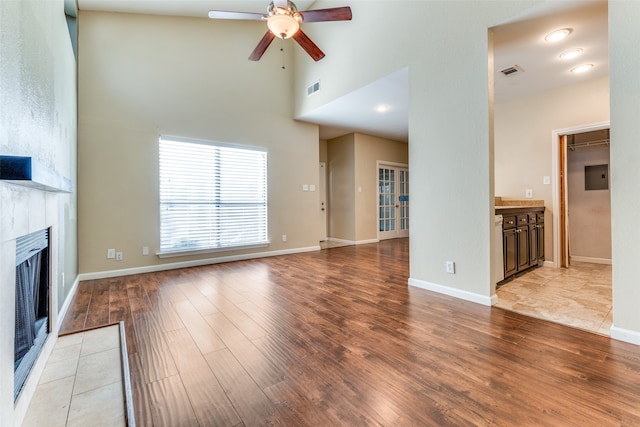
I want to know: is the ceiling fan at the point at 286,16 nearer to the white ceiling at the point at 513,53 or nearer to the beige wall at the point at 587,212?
the white ceiling at the point at 513,53

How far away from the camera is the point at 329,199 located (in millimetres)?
7246

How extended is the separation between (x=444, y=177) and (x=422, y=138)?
1.70 ft

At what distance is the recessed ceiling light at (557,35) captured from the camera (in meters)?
2.56

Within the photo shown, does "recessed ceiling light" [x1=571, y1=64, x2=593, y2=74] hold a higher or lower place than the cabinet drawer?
higher

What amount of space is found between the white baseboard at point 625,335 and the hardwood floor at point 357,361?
0.07 metres

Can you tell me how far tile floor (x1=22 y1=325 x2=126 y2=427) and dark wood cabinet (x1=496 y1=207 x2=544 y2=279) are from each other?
3.54 metres

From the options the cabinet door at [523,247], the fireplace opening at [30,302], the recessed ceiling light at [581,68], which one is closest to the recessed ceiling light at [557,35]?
the recessed ceiling light at [581,68]

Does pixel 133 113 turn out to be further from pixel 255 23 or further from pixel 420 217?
pixel 420 217

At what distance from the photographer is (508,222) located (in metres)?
3.27

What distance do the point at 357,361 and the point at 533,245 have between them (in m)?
3.49

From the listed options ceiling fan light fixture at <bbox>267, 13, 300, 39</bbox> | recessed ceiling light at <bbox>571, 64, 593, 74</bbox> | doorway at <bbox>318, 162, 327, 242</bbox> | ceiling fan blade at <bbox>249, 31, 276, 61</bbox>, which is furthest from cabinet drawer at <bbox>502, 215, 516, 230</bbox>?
doorway at <bbox>318, 162, 327, 242</bbox>

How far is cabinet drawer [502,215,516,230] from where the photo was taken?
3.19 meters

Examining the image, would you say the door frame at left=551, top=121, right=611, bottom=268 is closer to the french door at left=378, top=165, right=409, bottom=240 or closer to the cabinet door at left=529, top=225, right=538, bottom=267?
the cabinet door at left=529, top=225, right=538, bottom=267

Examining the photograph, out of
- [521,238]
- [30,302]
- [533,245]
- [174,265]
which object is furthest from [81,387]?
[533,245]
